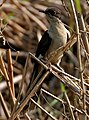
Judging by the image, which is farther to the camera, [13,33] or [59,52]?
[13,33]

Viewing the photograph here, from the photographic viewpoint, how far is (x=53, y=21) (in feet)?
9.04

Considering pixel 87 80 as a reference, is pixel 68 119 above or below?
below

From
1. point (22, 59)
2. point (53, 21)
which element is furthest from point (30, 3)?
point (53, 21)

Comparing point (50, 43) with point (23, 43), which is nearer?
point (50, 43)

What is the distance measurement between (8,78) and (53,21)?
618 millimetres

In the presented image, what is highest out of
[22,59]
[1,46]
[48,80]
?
[1,46]

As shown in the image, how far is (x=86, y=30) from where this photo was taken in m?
2.08

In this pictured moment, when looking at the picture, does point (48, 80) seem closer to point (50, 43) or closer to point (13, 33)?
point (13, 33)

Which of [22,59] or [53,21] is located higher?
[53,21]

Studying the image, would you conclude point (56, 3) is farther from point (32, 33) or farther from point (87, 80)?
point (87, 80)

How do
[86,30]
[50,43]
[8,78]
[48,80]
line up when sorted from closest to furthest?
1. [86,30]
2. [8,78]
3. [50,43]
4. [48,80]

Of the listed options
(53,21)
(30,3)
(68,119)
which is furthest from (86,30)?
(30,3)

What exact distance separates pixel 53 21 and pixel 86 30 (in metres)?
0.69

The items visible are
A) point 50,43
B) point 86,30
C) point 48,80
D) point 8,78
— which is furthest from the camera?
point 48,80
